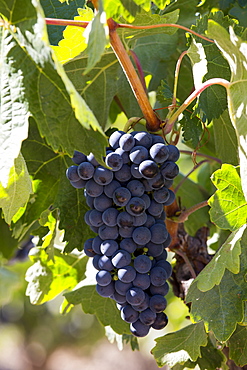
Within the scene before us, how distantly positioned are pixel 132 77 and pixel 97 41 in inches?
8.0

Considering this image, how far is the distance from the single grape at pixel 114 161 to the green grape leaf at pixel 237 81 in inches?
7.5

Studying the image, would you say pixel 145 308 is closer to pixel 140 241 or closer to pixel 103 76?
pixel 140 241

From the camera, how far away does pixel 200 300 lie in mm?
802

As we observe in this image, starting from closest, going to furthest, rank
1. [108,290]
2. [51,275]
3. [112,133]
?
1. [108,290]
2. [112,133]
3. [51,275]

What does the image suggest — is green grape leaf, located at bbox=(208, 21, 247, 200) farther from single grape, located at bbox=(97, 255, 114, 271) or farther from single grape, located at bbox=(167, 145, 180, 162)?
single grape, located at bbox=(97, 255, 114, 271)

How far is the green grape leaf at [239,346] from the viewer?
89 centimetres

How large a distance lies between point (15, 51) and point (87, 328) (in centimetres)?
467

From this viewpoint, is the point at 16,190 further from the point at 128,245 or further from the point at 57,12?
the point at 57,12

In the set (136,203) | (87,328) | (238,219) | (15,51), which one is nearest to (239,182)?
(238,219)

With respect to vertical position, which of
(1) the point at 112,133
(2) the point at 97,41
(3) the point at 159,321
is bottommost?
(3) the point at 159,321

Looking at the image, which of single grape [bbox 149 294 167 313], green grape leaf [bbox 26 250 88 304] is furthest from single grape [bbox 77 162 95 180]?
green grape leaf [bbox 26 250 88 304]

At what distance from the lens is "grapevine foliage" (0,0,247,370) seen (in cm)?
66

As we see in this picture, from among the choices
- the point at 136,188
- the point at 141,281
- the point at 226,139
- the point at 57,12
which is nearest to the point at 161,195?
the point at 136,188

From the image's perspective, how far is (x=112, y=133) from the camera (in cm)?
96
